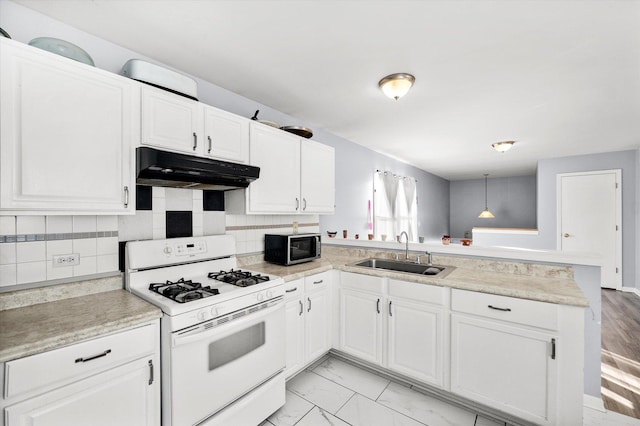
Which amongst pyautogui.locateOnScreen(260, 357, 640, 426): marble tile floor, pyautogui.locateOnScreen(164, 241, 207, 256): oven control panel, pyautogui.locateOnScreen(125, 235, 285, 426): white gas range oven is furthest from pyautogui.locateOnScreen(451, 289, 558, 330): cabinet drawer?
pyautogui.locateOnScreen(164, 241, 207, 256): oven control panel

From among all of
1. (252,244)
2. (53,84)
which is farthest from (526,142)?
(53,84)

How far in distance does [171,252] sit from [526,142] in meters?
5.09

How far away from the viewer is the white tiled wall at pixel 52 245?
1391mm

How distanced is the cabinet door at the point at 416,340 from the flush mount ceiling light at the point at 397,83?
66.4 inches

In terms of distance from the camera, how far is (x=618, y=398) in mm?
2043

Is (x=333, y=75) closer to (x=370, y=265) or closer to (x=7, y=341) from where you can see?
(x=370, y=265)

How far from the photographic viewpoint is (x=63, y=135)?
4.37 ft

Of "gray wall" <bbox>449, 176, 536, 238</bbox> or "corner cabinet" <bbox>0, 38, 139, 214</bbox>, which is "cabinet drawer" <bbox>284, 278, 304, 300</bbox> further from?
"gray wall" <bbox>449, 176, 536, 238</bbox>

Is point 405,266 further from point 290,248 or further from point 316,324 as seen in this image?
point 290,248

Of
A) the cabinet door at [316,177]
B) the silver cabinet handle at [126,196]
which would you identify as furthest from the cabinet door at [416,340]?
the silver cabinet handle at [126,196]

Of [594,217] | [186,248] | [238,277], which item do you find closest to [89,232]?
[186,248]

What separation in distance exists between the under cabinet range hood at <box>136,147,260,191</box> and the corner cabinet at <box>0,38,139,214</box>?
4.3 inches

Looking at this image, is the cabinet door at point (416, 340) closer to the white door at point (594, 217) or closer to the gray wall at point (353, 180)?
the gray wall at point (353, 180)

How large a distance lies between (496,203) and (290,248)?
8.22 metres
